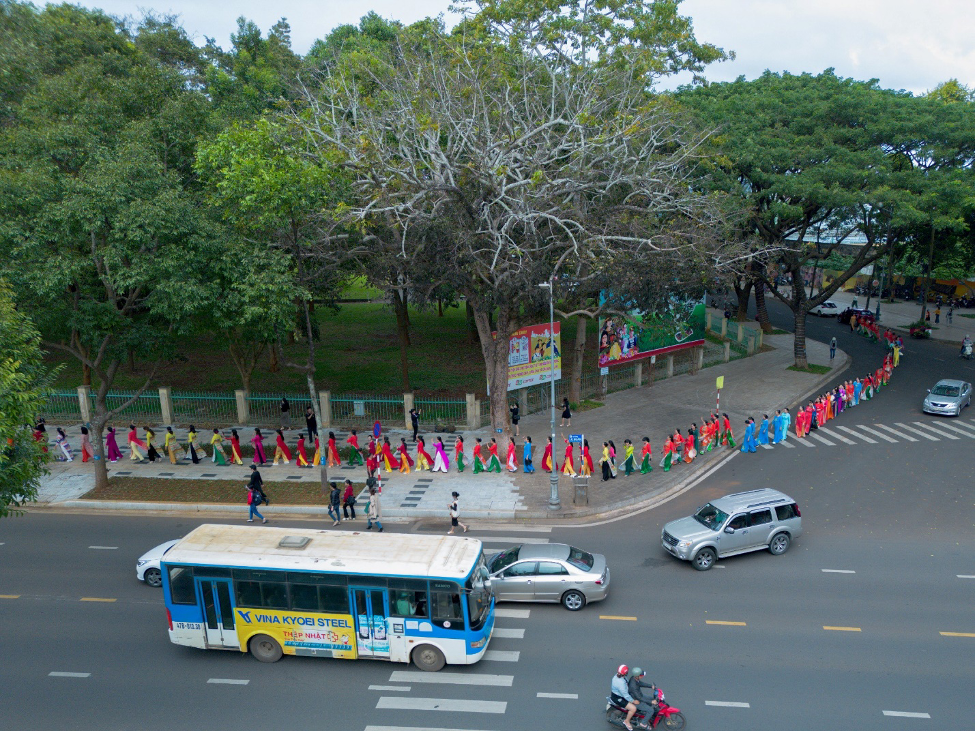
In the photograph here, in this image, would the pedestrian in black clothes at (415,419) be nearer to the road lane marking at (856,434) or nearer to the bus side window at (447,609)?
the bus side window at (447,609)

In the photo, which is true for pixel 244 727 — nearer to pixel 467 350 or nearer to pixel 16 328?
pixel 16 328

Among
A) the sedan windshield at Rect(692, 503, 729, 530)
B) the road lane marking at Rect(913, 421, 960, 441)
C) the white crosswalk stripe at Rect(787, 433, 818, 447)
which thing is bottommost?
the road lane marking at Rect(913, 421, 960, 441)

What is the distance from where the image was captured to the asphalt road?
33.6 ft

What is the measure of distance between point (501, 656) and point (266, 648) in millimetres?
3819

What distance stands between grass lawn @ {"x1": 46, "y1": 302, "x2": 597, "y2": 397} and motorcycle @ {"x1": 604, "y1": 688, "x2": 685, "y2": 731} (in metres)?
18.5

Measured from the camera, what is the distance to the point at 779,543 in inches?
602

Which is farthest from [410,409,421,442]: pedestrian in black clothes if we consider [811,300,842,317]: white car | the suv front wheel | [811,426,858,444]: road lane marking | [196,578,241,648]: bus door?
[811,300,842,317]: white car

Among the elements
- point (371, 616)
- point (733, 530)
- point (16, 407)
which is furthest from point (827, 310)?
point (16, 407)

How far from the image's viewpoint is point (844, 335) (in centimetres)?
4466

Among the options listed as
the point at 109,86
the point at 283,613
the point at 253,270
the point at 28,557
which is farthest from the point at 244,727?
the point at 109,86

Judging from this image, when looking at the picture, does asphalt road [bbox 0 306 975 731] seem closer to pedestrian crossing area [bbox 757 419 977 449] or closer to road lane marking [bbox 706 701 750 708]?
road lane marking [bbox 706 701 750 708]

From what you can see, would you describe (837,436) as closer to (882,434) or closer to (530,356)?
(882,434)

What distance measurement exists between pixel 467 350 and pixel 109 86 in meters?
19.6

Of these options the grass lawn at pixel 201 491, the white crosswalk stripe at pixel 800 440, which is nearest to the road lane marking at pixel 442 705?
the grass lawn at pixel 201 491
